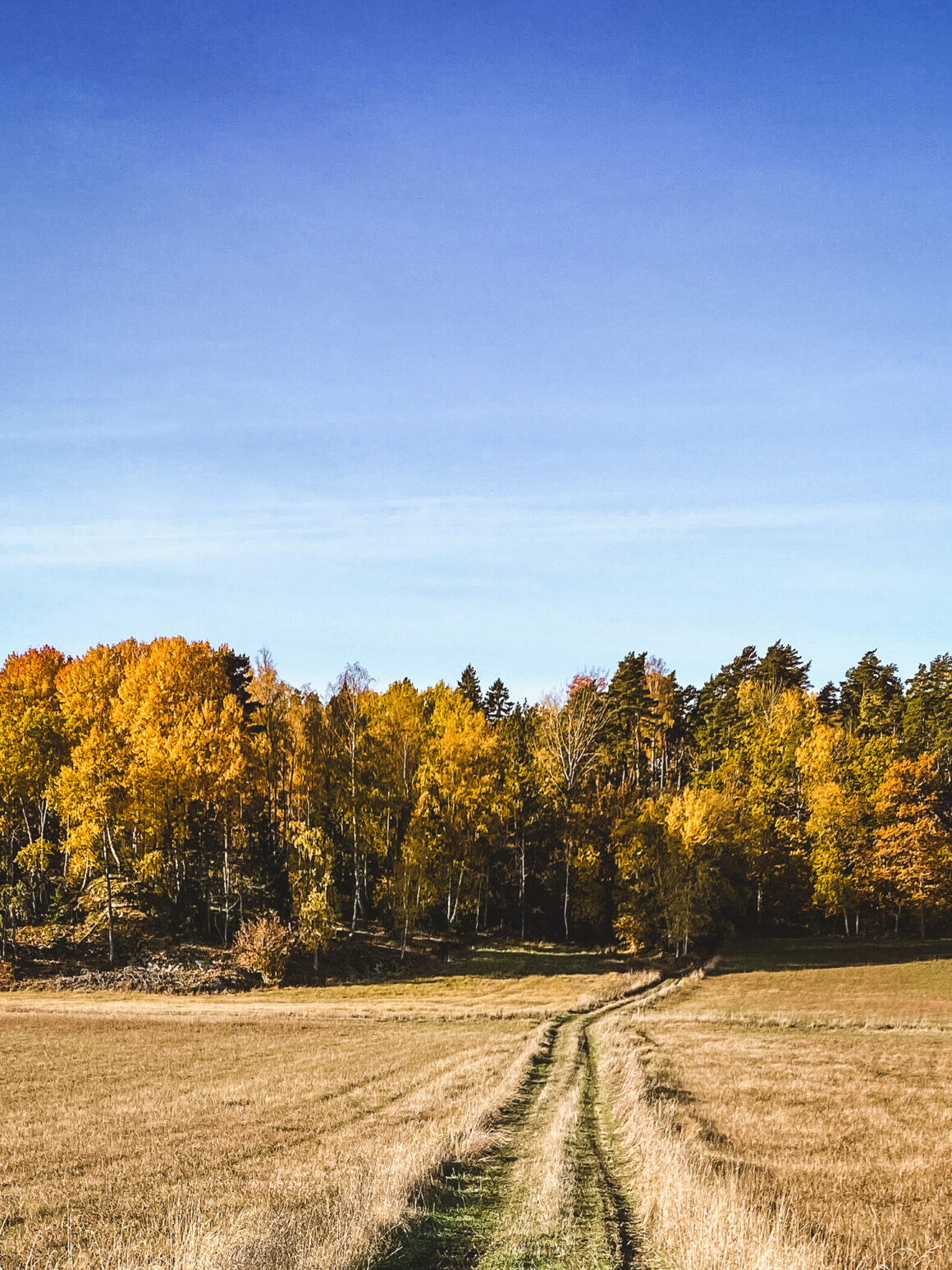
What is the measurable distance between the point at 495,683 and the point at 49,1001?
68.5m

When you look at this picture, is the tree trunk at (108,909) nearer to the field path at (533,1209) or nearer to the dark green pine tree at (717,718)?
the field path at (533,1209)

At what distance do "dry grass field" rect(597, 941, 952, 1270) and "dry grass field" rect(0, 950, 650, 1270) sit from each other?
11.4ft

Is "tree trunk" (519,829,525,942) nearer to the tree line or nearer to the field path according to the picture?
the tree line

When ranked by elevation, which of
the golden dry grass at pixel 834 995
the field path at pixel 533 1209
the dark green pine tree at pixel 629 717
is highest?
the dark green pine tree at pixel 629 717

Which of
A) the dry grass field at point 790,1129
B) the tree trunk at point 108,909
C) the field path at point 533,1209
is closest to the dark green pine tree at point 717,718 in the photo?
the dry grass field at point 790,1129

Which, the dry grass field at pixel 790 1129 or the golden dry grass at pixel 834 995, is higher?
the dry grass field at pixel 790 1129

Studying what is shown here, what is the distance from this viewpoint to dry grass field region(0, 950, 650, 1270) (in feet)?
33.2

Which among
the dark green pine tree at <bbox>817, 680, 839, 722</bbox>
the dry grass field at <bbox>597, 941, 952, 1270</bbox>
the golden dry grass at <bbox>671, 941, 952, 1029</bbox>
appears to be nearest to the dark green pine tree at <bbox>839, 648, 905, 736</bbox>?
the dark green pine tree at <bbox>817, 680, 839, 722</bbox>

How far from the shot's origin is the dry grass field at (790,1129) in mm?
10211

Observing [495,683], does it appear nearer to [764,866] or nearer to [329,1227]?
[764,866]

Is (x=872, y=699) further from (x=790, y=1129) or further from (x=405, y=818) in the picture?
(x=790, y=1129)

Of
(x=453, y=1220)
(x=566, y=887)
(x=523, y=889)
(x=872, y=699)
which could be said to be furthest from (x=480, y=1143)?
(x=872, y=699)

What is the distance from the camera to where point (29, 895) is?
54.8 meters

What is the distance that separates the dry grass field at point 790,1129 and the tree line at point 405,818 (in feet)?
77.6
